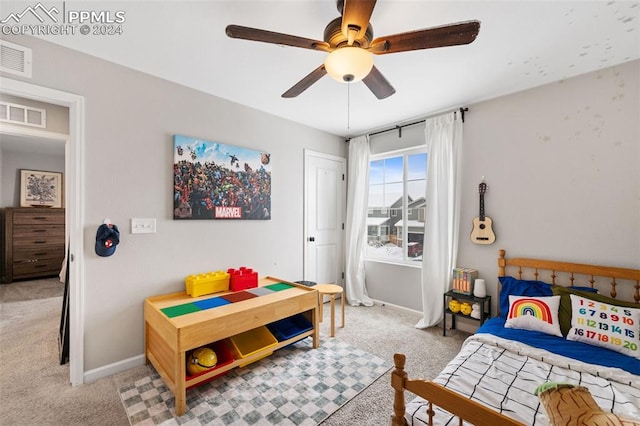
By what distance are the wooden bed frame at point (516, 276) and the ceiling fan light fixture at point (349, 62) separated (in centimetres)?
142

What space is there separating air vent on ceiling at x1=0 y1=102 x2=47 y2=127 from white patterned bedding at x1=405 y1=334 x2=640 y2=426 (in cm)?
387

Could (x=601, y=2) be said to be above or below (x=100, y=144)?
above

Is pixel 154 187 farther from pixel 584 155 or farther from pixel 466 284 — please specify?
pixel 584 155

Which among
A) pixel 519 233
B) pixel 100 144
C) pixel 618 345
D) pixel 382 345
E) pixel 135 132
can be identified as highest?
pixel 135 132

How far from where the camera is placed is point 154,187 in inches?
94.3

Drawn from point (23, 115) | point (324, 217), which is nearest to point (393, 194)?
point (324, 217)

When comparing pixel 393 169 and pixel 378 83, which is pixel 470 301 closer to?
pixel 393 169

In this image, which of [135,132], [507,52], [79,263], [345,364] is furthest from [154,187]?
[507,52]

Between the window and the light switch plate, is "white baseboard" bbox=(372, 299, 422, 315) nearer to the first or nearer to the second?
the window

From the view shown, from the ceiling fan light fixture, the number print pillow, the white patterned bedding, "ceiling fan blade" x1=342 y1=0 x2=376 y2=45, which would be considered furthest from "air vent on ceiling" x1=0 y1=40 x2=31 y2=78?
the number print pillow

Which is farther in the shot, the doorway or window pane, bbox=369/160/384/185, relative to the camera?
window pane, bbox=369/160/384/185

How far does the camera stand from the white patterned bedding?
124 cm

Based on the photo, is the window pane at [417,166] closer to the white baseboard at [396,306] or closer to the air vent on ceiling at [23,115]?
the white baseboard at [396,306]

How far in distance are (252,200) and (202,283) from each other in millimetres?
1036
